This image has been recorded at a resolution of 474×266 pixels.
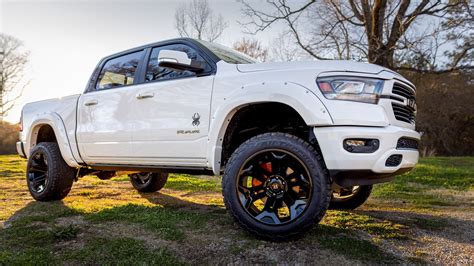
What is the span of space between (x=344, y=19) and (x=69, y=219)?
1271 centimetres

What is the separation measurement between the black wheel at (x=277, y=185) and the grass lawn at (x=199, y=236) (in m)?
0.16

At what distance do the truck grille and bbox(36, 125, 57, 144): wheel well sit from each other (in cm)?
481

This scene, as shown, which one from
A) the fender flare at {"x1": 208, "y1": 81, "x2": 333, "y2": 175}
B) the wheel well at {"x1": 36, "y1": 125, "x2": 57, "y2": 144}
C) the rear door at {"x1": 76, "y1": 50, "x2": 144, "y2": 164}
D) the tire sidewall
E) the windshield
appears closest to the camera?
the fender flare at {"x1": 208, "y1": 81, "x2": 333, "y2": 175}

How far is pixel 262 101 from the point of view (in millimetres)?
3188

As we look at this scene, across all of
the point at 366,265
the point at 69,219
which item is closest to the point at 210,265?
the point at 366,265

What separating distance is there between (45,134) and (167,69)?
2785 mm

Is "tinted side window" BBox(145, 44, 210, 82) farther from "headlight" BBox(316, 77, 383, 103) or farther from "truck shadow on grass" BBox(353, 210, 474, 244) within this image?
"truck shadow on grass" BBox(353, 210, 474, 244)

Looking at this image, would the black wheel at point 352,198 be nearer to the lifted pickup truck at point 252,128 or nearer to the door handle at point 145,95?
the lifted pickup truck at point 252,128

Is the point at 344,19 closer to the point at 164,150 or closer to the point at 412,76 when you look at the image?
the point at 412,76

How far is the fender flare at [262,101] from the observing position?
2.95 metres

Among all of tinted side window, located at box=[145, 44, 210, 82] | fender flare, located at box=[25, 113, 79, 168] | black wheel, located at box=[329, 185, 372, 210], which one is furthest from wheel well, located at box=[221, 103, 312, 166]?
fender flare, located at box=[25, 113, 79, 168]

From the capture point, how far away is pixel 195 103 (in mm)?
3670

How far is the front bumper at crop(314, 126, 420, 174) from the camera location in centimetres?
285

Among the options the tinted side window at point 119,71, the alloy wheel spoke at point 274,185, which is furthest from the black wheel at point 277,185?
the tinted side window at point 119,71
